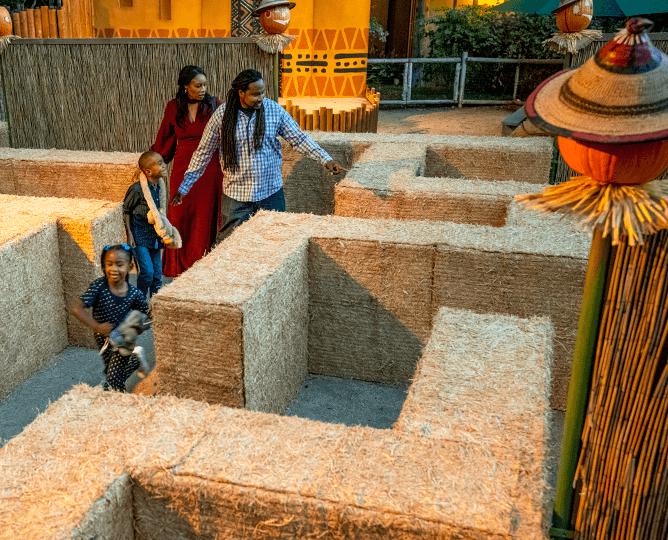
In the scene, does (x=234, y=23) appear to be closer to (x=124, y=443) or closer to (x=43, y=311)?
(x=43, y=311)

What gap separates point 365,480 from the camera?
217 centimetres

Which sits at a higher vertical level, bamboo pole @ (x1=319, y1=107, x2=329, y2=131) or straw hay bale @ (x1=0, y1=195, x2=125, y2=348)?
bamboo pole @ (x1=319, y1=107, x2=329, y2=131)

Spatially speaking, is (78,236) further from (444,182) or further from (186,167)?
(444,182)

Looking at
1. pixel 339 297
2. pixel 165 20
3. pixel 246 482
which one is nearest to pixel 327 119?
pixel 165 20

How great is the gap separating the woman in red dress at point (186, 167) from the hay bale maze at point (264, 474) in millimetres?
3506

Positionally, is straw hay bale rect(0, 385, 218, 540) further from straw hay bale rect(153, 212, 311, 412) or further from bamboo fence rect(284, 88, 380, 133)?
bamboo fence rect(284, 88, 380, 133)

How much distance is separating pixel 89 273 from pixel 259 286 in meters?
1.90

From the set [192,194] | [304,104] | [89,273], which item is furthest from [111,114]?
[304,104]

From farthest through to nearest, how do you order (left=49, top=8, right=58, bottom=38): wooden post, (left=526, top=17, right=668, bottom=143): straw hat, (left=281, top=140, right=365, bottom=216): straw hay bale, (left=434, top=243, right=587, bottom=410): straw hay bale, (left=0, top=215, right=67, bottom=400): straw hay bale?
1. (left=49, top=8, right=58, bottom=38): wooden post
2. (left=281, top=140, right=365, bottom=216): straw hay bale
3. (left=0, top=215, right=67, bottom=400): straw hay bale
4. (left=434, top=243, right=587, bottom=410): straw hay bale
5. (left=526, top=17, right=668, bottom=143): straw hat

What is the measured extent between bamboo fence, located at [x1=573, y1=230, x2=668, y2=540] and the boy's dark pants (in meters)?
3.84

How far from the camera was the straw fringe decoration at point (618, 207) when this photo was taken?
1.53m

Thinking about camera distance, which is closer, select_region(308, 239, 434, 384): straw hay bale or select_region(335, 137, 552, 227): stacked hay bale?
select_region(308, 239, 434, 384): straw hay bale

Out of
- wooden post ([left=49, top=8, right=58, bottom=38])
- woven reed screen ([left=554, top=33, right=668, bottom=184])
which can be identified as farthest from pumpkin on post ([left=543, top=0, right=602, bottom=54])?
wooden post ([left=49, top=8, right=58, bottom=38])

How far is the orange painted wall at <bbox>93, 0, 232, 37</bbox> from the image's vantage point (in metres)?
12.1
